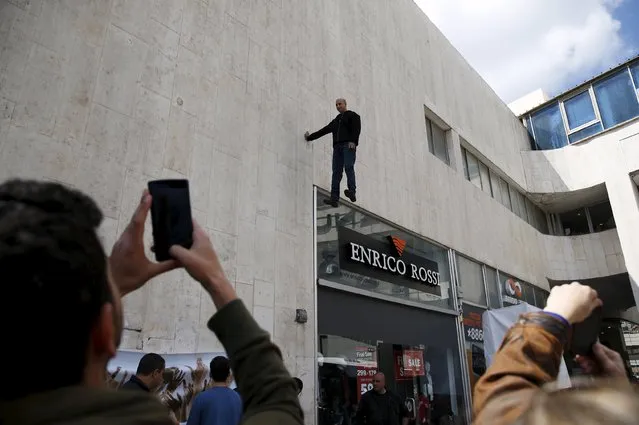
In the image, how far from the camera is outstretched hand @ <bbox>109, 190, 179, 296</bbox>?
1143 millimetres

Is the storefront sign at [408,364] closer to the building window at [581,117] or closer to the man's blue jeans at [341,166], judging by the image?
the man's blue jeans at [341,166]

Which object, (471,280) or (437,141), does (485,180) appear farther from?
(471,280)

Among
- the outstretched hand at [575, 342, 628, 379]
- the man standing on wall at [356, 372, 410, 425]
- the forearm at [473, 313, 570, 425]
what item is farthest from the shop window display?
the forearm at [473, 313, 570, 425]

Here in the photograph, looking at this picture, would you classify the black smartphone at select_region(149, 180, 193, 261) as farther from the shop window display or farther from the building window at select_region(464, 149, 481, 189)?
the building window at select_region(464, 149, 481, 189)

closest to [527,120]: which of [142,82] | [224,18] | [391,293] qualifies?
[391,293]

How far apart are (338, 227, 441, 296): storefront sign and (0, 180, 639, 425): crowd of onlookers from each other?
564 cm

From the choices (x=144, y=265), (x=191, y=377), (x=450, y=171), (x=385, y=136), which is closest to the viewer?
(x=144, y=265)

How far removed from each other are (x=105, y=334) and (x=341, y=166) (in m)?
5.72

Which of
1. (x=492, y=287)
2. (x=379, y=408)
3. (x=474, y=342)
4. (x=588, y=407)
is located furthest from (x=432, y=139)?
(x=588, y=407)

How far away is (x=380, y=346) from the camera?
692cm

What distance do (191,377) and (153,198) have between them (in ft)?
11.7

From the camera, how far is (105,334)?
74 centimetres

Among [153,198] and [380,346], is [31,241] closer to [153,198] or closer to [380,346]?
[153,198]

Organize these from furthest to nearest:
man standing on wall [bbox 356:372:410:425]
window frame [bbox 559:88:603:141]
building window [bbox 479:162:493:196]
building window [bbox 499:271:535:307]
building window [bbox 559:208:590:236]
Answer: building window [bbox 559:208:590:236], window frame [bbox 559:88:603:141], building window [bbox 479:162:493:196], building window [bbox 499:271:535:307], man standing on wall [bbox 356:372:410:425]
